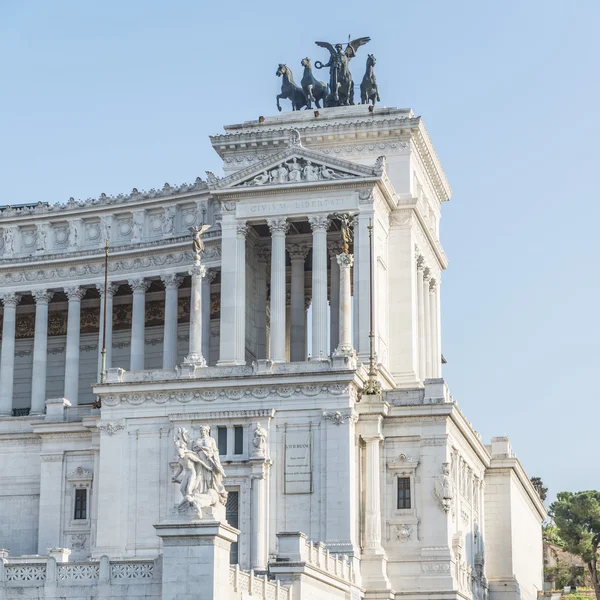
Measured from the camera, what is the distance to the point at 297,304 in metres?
96.1

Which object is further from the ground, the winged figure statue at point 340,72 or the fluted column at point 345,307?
the winged figure statue at point 340,72

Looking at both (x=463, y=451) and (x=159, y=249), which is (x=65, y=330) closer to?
(x=159, y=249)

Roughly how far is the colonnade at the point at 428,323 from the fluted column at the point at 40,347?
25476mm

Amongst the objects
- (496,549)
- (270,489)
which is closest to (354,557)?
(270,489)

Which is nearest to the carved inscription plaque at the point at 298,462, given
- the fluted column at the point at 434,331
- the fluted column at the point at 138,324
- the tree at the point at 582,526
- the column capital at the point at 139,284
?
the fluted column at the point at 434,331

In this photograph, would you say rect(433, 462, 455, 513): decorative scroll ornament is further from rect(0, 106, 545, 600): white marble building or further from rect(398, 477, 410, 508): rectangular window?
rect(398, 477, 410, 508): rectangular window

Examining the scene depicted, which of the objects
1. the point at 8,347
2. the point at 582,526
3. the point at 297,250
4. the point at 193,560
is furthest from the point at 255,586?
the point at 582,526

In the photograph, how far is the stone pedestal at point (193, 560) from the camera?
52.1 meters

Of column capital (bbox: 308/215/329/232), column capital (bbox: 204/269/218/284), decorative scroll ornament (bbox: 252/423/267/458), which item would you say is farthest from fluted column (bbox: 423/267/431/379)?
decorative scroll ornament (bbox: 252/423/267/458)

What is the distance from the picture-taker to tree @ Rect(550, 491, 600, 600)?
126000 mm

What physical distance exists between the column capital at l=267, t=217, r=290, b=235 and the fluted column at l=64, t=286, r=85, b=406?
19.6 meters

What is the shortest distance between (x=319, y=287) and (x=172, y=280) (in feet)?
51.4

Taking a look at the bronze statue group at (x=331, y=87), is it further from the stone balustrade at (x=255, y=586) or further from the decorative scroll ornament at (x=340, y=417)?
the stone balustrade at (x=255, y=586)

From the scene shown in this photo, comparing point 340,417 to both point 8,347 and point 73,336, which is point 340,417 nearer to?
point 73,336
